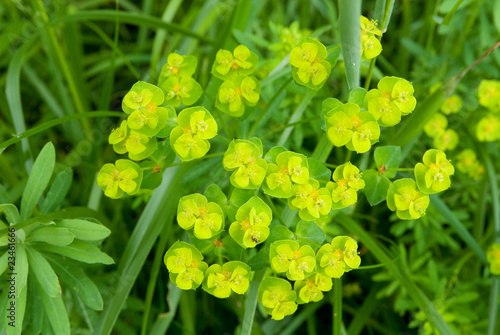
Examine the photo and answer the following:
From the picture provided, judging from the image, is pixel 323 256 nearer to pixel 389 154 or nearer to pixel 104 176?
pixel 389 154

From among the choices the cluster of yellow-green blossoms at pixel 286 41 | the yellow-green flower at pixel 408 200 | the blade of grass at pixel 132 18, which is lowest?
the yellow-green flower at pixel 408 200

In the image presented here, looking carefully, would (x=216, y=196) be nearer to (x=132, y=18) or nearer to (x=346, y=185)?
(x=346, y=185)

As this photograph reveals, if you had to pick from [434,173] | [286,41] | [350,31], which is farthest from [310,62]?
[286,41]

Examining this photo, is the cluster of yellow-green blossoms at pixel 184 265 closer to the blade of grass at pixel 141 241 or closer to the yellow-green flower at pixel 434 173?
the blade of grass at pixel 141 241

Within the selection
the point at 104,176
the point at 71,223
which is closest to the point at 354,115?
the point at 104,176

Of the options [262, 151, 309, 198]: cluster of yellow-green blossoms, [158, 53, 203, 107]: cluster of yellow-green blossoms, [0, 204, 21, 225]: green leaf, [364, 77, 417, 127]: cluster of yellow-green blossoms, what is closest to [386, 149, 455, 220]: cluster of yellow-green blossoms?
[364, 77, 417, 127]: cluster of yellow-green blossoms

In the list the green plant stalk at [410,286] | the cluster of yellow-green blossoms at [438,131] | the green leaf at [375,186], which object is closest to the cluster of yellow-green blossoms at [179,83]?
the green leaf at [375,186]

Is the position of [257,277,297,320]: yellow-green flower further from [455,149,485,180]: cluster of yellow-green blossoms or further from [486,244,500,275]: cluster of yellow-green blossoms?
[455,149,485,180]: cluster of yellow-green blossoms
